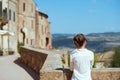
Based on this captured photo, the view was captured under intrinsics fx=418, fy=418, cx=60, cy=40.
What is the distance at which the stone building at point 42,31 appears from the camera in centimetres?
7506

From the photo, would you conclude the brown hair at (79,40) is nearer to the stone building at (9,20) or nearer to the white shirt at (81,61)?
the white shirt at (81,61)

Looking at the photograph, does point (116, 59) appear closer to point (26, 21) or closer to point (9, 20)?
point (9, 20)

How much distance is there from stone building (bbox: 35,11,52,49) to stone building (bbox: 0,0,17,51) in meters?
15.3

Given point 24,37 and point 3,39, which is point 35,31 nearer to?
point 24,37

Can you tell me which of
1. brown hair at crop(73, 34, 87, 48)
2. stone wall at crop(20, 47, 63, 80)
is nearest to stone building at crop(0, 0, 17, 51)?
stone wall at crop(20, 47, 63, 80)

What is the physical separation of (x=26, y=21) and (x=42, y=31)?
922cm

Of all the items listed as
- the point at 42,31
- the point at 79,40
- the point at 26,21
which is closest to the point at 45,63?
the point at 79,40

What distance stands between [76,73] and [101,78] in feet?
6.24

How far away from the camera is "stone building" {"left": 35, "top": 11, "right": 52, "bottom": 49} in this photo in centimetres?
7506

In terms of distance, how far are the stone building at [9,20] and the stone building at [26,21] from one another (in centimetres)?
546

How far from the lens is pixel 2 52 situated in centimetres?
4088

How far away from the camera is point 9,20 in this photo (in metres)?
54.7

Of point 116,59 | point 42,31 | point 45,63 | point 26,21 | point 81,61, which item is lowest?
point 116,59

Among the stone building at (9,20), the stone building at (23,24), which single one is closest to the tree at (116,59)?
the stone building at (23,24)
